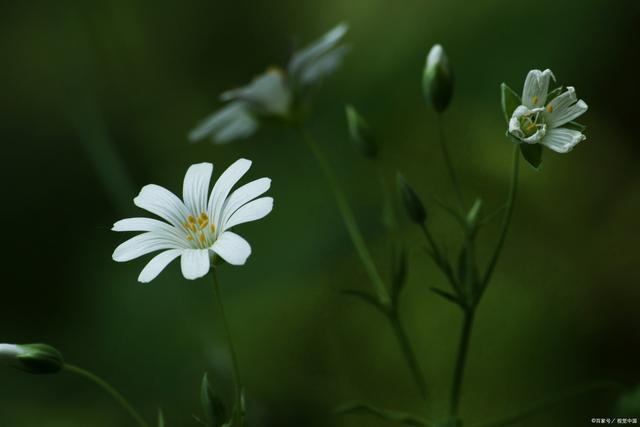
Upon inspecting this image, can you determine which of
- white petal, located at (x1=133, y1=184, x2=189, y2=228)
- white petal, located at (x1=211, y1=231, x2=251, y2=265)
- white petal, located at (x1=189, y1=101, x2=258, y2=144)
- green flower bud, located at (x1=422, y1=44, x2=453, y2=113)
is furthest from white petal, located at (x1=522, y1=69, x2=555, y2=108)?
white petal, located at (x1=189, y1=101, x2=258, y2=144)

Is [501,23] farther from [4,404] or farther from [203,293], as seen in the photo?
[4,404]

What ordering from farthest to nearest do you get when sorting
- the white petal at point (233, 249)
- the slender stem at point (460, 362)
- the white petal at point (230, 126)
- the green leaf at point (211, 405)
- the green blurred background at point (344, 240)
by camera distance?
the green blurred background at point (344, 240)
the white petal at point (230, 126)
the slender stem at point (460, 362)
the green leaf at point (211, 405)
the white petal at point (233, 249)

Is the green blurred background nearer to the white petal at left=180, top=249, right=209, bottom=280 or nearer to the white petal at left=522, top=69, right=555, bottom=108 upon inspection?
the white petal at left=180, top=249, right=209, bottom=280

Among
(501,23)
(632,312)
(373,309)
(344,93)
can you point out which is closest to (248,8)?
(344,93)

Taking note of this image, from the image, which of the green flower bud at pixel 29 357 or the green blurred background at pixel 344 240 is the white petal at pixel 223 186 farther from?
the green blurred background at pixel 344 240

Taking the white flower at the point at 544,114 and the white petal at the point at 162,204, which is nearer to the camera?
the white flower at the point at 544,114

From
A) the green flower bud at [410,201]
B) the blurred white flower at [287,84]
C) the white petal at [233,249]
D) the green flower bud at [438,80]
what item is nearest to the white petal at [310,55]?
the blurred white flower at [287,84]
